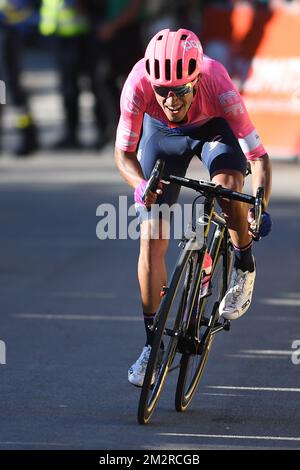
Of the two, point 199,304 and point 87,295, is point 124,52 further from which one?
point 199,304

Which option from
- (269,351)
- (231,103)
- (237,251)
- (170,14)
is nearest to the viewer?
(231,103)

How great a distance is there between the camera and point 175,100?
275 inches

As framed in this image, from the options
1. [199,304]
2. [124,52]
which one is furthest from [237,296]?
[124,52]

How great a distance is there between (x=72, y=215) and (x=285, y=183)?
2944 millimetres

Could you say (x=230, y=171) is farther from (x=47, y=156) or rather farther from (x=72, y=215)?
(x=47, y=156)

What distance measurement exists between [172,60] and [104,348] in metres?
2.28

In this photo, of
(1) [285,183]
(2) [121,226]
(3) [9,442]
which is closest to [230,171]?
(3) [9,442]

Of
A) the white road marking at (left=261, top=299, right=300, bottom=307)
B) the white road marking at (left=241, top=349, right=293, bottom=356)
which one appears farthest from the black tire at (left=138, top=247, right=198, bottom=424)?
the white road marking at (left=261, top=299, right=300, bottom=307)

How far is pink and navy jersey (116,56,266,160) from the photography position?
7.19 m

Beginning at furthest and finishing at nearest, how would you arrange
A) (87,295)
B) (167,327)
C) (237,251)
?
(87,295)
(237,251)
(167,327)

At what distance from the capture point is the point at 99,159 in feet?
60.0

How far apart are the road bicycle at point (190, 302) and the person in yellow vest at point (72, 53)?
1081 cm

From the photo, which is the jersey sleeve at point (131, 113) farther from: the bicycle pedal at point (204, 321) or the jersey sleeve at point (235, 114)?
the bicycle pedal at point (204, 321)

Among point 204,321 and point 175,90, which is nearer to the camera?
point 175,90
